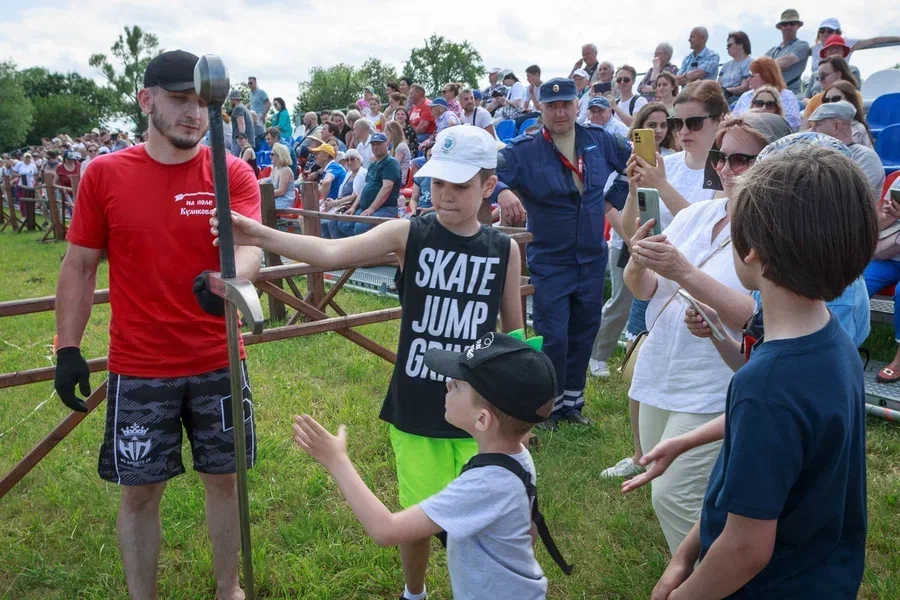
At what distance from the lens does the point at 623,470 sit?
402cm

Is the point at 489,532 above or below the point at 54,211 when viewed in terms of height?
above

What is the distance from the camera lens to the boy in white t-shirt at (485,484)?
5.41 ft

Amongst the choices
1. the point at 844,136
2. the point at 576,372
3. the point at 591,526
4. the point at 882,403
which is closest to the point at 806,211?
the point at 591,526

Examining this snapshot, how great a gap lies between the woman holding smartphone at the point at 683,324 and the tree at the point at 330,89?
42329mm

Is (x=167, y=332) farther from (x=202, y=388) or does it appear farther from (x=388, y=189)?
(x=388, y=189)

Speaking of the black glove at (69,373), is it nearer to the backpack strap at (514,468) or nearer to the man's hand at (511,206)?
the backpack strap at (514,468)

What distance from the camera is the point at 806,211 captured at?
1272 millimetres

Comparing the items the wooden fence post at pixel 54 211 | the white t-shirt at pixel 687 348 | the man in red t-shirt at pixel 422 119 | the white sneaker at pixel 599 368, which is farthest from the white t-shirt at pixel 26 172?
the white t-shirt at pixel 687 348

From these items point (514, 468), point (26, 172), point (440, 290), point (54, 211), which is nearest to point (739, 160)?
point (440, 290)

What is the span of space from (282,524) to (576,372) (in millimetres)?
2193

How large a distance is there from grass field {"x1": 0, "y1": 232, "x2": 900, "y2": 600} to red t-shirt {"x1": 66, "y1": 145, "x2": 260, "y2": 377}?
3.72 feet

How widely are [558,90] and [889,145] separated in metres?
4.45

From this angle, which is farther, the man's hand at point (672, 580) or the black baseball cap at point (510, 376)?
the black baseball cap at point (510, 376)

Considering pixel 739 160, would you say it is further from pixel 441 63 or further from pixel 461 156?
pixel 441 63
